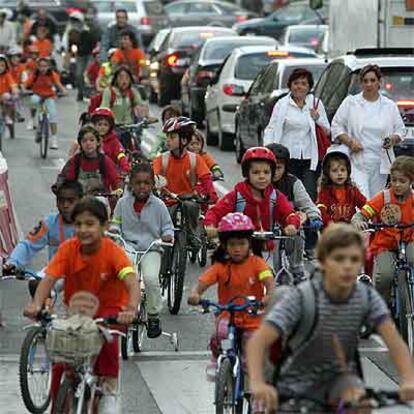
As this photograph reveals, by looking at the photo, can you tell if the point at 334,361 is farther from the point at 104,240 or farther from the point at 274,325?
the point at 104,240

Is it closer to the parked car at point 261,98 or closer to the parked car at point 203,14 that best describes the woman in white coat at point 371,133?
the parked car at point 261,98

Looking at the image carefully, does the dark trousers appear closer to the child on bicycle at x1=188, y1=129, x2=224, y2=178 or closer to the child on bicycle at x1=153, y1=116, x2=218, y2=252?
the child on bicycle at x1=188, y1=129, x2=224, y2=178

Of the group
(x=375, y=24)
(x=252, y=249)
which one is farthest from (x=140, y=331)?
(x=375, y=24)

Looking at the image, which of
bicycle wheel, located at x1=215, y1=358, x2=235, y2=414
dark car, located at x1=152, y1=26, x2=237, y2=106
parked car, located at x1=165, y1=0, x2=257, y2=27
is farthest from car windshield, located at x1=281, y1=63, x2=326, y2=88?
parked car, located at x1=165, y1=0, x2=257, y2=27

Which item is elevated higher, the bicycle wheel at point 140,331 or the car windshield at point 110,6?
A: the bicycle wheel at point 140,331

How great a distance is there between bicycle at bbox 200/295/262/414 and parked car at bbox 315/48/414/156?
9.07 m

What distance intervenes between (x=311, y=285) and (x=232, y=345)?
8.69 ft

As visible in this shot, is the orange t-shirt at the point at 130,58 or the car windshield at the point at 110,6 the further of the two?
the car windshield at the point at 110,6

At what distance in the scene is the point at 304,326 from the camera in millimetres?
7508

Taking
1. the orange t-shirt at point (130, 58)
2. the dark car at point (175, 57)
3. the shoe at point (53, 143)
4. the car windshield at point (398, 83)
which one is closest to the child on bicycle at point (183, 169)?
the car windshield at point (398, 83)

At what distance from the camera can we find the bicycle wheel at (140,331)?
13.0 metres

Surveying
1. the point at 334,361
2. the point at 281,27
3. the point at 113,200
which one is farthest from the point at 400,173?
the point at 281,27

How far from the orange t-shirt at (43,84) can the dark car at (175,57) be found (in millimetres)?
8213

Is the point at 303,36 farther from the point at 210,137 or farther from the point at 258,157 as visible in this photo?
the point at 258,157
